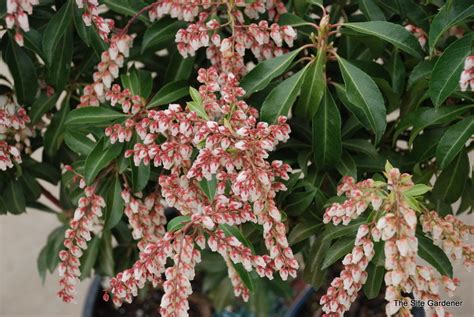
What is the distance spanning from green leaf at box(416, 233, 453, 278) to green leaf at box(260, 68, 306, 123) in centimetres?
33

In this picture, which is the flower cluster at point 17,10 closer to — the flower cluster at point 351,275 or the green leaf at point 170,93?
the green leaf at point 170,93

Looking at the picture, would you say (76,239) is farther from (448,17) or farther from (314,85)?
(448,17)

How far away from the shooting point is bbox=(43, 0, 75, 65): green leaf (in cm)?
134

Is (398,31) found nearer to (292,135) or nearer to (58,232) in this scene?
(292,135)

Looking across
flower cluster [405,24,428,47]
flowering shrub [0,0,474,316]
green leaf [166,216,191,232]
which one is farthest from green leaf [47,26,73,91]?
flower cluster [405,24,428,47]

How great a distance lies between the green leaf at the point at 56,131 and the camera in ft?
4.93

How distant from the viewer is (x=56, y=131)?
1508 millimetres

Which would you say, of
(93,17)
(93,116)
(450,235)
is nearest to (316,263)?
(450,235)

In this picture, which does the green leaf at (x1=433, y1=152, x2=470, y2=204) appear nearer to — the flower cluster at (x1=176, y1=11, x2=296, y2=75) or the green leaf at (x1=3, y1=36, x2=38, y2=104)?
the flower cluster at (x1=176, y1=11, x2=296, y2=75)

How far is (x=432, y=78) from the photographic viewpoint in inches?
45.9

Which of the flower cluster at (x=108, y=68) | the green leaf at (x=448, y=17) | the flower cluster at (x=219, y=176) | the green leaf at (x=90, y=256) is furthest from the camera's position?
the green leaf at (x=90, y=256)

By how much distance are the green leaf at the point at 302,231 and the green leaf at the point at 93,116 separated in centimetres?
40

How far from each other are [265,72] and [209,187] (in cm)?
24

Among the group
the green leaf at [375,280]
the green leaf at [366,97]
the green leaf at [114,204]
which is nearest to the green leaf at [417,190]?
the green leaf at [366,97]
